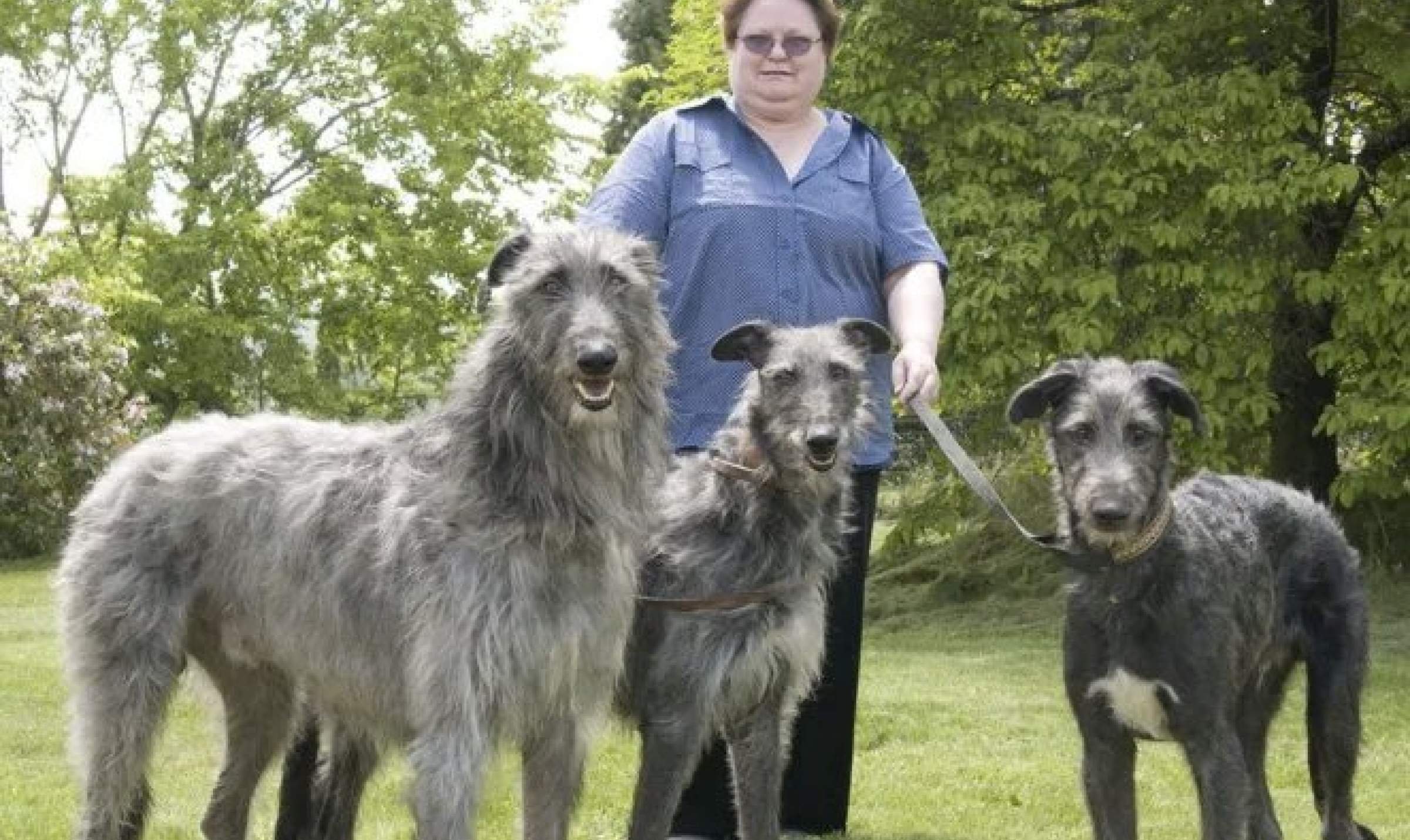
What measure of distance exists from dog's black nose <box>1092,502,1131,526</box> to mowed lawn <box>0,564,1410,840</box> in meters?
1.59

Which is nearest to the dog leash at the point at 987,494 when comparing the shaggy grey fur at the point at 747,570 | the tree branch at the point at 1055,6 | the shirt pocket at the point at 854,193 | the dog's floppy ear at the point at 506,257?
the shaggy grey fur at the point at 747,570

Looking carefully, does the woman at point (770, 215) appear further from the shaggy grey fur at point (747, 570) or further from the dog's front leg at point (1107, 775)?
the dog's front leg at point (1107, 775)

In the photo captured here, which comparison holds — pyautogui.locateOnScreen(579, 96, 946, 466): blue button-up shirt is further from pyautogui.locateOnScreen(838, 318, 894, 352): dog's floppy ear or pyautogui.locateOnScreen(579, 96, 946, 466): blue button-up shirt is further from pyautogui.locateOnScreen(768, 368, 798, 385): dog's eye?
pyautogui.locateOnScreen(768, 368, 798, 385): dog's eye

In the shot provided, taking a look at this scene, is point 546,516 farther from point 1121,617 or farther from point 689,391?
point 1121,617

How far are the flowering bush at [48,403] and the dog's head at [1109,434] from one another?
63.7 feet

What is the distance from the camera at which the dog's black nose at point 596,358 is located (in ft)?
13.3

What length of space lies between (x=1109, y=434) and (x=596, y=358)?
1.67 meters

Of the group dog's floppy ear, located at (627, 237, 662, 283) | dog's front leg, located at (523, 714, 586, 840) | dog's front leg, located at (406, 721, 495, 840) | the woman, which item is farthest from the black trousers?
dog's front leg, located at (406, 721, 495, 840)

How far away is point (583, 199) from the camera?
101 ft

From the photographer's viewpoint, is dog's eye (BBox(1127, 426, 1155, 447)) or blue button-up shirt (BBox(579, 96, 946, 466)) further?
blue button-up shirt (BBox(579, 96, 946, 466))

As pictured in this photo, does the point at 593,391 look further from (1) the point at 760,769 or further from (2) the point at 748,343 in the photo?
(1) the point at 760,769

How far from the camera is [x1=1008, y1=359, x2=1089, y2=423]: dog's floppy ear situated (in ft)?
17.0

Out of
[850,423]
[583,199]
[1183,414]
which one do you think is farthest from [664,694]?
[583,199]

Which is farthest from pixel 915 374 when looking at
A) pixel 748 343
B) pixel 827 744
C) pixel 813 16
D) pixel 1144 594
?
pixel 827 744
